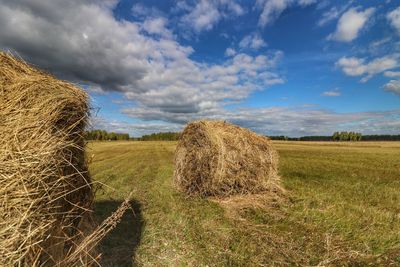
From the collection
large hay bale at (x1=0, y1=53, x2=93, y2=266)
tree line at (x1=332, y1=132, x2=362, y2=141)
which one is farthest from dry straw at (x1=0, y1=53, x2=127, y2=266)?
tree line at (x1=332, y1=132, x2=362, y2=141)

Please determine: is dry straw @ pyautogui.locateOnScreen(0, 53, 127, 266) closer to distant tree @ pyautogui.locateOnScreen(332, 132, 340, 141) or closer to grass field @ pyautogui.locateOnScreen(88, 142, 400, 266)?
grass field @ pyautogui.locateOnScreen(88, 142, 400, 266)

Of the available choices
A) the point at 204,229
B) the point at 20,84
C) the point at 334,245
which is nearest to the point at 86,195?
the point at 20,84

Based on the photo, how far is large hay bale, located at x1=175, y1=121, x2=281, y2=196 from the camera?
1087 centimetres

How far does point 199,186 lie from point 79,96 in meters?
7.32

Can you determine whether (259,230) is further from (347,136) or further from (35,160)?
(347,136)

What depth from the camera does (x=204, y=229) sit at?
750cm

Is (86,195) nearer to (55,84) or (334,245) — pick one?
(55,84)

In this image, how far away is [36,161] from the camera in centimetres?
365

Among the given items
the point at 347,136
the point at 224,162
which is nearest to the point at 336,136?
the point at 347,136

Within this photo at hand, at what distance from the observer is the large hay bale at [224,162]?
10.9 m

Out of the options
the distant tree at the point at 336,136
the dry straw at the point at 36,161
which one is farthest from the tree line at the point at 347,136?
the dry straw at the point at 36,161

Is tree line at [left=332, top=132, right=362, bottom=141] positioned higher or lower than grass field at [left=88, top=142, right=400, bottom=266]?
higher

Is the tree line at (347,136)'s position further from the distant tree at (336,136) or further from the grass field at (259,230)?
the grass field at (259,230)

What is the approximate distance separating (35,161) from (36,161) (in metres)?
0.01
